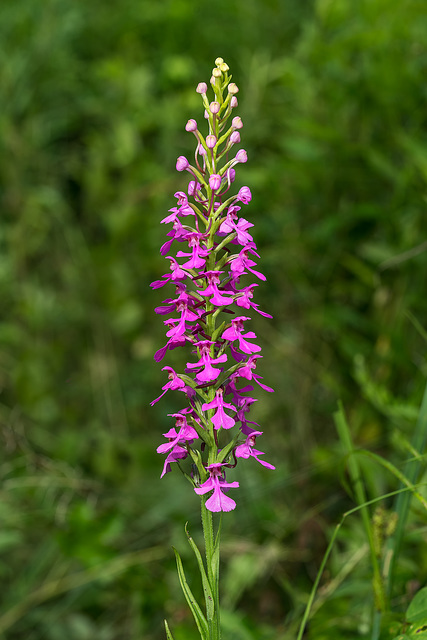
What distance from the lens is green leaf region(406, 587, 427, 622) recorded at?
160cm

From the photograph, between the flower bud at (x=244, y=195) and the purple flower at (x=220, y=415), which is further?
the flower bud at (x=244, y=195)

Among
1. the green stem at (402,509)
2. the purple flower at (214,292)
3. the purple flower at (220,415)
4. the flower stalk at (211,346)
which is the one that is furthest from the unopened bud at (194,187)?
the green stem at (402,509)

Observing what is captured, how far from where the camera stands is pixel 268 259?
166 inches

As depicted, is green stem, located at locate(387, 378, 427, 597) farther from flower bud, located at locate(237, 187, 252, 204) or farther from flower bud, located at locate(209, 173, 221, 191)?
flower bud, located at locate(209, 173, 221, 191)

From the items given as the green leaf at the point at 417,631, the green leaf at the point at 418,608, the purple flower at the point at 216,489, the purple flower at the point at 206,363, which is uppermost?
the purple flower at the point at 206,363

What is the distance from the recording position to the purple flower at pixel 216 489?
Answer: 1.42 metres

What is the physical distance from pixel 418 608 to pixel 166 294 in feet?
12.4

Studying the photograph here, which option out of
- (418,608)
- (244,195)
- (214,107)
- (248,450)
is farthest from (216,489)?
(214,107)

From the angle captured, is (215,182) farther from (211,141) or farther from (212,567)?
(212,567)

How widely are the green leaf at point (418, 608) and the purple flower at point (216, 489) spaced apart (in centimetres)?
62

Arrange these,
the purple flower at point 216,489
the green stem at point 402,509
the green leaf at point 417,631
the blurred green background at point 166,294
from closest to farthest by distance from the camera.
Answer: the purple flower at point 216,489 < the green leaf at point 417,631 < the green stem at point 402,509 < the blurred green background at point 166,294

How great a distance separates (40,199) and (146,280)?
108 centimetres

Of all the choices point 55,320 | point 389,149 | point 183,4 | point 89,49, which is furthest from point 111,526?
point 89,49

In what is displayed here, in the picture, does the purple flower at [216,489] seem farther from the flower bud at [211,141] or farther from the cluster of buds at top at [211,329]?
the flower bud at [211,141]
